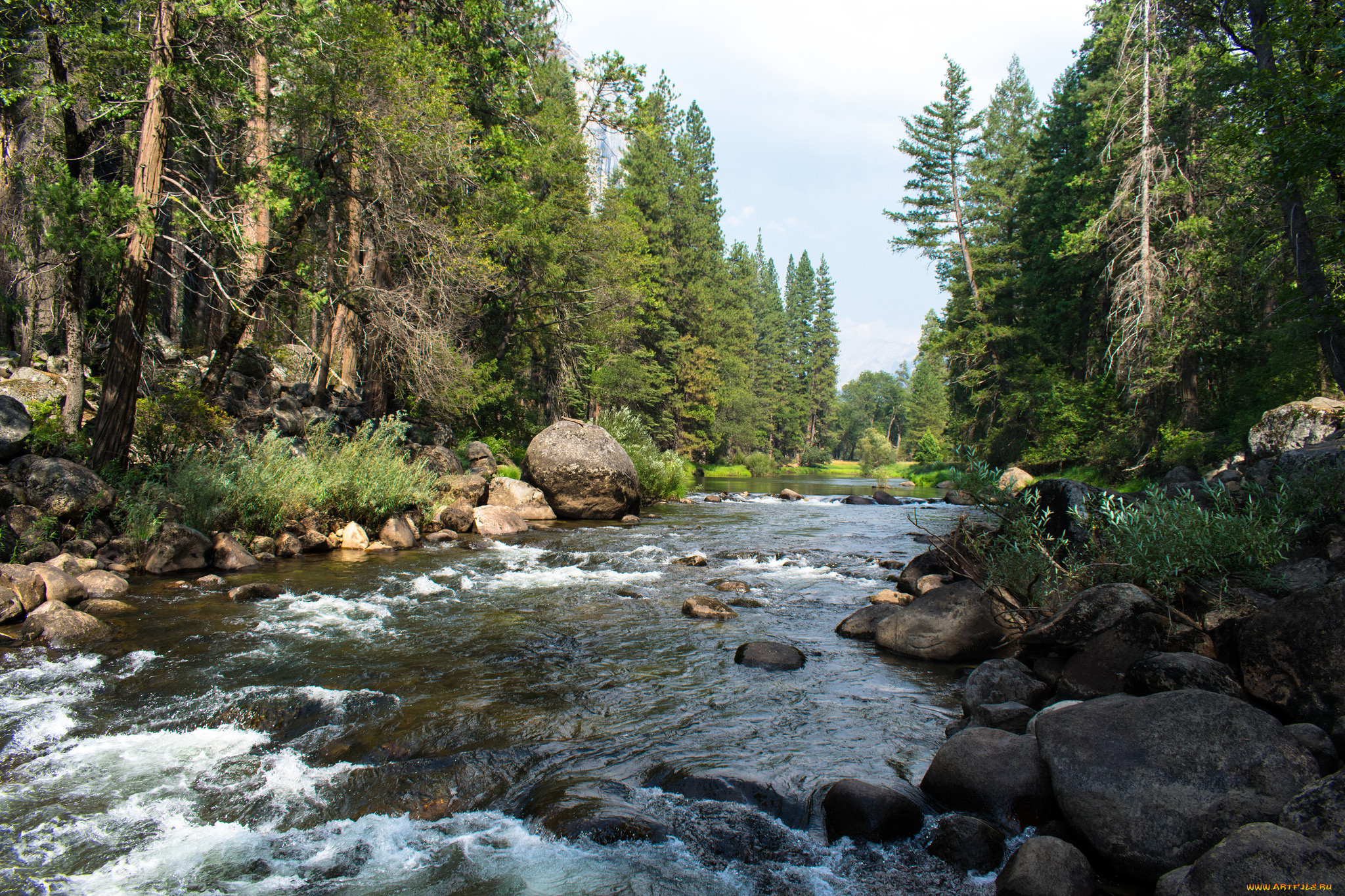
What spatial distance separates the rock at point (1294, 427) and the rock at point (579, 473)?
45.8 feet

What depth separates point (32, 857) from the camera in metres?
3.41

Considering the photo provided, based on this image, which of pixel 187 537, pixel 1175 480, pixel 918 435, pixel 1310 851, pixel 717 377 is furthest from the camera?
pixel 918 435

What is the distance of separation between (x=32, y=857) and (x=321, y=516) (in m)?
9.38

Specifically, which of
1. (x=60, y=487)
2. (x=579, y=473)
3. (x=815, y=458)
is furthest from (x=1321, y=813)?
(x=815, y=458)

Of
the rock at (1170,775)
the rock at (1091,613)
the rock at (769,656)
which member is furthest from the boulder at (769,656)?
the rock at (1170,775)

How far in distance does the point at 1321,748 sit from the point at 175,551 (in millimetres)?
11800

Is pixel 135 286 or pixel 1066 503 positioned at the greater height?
pixel 135 286

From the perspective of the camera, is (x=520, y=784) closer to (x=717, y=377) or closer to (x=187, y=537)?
(x=187, y=537)

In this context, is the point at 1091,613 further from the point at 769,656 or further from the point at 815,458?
the point at 815,458

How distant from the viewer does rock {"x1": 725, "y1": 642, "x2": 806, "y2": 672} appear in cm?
665

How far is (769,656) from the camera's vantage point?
6.73 metres

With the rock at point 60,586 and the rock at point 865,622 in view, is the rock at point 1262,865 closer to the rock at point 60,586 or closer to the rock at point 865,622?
the rock at point 865,622

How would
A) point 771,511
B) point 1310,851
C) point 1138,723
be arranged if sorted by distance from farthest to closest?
1. point 771,511
2. point 1138,723
3. point 1310,851

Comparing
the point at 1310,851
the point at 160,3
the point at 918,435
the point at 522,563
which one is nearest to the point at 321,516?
the point at 522,563
